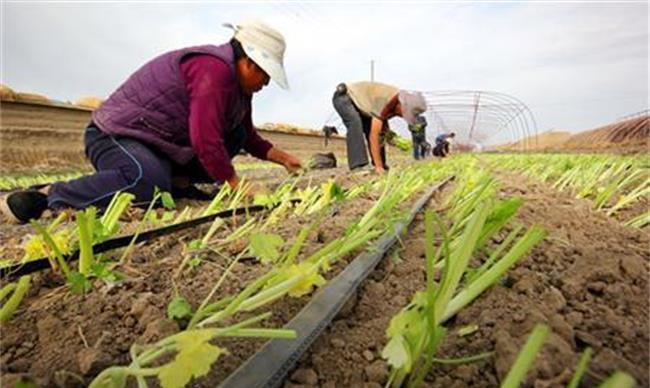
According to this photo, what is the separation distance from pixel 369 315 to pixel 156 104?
86.7 inches

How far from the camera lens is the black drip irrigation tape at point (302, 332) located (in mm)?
682

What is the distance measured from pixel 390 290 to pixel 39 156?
9713 millimetres

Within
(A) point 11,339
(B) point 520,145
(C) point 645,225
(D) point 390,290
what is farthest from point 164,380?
(B) point 520,145

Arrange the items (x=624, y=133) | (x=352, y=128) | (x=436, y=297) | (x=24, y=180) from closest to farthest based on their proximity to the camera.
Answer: (x=436, y=297), (x=24, y=180), (x=352, y=128), (x=624, y=133)

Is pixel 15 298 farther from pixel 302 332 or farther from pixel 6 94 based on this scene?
pixel 6 94

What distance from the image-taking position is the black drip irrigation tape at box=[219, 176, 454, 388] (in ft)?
2.24

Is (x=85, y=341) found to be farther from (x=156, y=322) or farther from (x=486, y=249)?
(x=486, y=249)

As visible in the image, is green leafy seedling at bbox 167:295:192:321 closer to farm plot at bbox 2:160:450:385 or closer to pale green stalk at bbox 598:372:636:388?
farm plot at bbox 2:160:450:385

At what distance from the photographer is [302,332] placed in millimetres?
825

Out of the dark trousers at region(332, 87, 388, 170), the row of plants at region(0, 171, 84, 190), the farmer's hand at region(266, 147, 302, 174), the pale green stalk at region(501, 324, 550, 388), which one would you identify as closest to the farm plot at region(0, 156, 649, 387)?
the pale green stalk at region(501, 324, 550, 388)

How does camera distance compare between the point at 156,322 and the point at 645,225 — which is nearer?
the point at 156,322

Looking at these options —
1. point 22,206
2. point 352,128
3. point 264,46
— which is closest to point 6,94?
point 352,128

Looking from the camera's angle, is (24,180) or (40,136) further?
(40,136)

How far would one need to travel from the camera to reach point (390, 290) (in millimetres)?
1106
